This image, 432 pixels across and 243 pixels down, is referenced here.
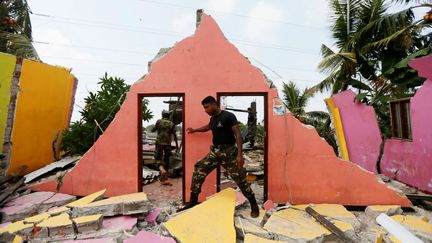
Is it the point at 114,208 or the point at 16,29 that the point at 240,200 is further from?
the point at 16,29

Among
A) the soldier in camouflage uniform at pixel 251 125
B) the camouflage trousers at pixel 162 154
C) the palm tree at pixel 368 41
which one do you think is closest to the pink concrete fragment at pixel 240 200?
the camouflage trousers at pixel 162 154

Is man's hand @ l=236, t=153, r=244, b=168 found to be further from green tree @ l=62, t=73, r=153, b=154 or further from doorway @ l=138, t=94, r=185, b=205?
green tree @ l=62, t=73, r=153, b=154

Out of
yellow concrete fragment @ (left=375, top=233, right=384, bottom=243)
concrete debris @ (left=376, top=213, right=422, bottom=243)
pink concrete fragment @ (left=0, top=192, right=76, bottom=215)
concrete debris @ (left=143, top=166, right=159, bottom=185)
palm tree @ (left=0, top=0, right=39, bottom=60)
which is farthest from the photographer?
palm tree @ (left=0, top=0, right=39, bottom=60)

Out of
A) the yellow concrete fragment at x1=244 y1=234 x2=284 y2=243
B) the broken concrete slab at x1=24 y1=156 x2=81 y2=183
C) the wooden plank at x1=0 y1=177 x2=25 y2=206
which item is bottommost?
the yellow concrete fragment at x1=244 y1=234 x2=284 y2=243

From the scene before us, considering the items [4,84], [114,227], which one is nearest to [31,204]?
[114,227]

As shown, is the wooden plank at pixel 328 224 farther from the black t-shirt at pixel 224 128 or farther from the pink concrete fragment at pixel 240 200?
the black t-shirt at pixel 224 128

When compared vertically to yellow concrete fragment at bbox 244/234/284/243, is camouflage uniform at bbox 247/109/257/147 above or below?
above

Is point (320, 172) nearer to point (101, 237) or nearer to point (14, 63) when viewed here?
point (101, 237)

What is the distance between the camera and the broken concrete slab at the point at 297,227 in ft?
13.2

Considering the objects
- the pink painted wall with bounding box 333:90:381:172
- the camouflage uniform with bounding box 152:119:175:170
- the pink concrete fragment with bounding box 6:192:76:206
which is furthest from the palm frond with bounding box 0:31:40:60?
the pink painted wall with bounding box 333:90:381:172

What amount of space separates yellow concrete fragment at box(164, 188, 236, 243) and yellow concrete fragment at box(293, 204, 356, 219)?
4.52ft

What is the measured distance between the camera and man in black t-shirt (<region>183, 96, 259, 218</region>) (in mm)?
4582

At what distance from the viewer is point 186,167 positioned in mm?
5480

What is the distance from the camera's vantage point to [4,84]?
258 inches
